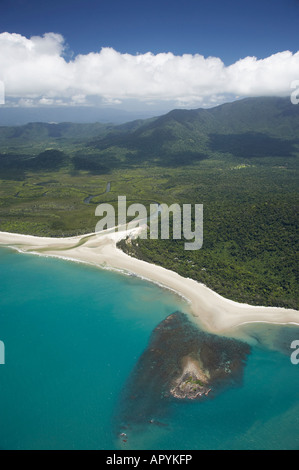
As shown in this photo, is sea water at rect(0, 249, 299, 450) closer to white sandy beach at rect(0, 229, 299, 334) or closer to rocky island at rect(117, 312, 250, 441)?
rocky island at rect(117, 312, 250, 441)

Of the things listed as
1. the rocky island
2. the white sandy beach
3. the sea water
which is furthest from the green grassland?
the sea water

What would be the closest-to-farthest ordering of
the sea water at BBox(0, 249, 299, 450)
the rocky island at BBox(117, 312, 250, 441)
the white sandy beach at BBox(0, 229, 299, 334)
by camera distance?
1. the sea water at BBox(0, 249, 299, 450)
2. the rocky island at BBox(117, 312, 250, 441)
3. the white sandy beach at BBox(0, 229, 299, 334)

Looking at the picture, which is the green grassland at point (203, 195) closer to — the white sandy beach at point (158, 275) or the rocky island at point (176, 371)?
the white sandy beach at point (158, 275)

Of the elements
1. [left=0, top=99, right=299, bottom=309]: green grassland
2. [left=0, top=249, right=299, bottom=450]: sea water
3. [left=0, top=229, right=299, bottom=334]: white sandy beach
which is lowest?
[left=0, top=249, right=299, bottom=450]: sea water

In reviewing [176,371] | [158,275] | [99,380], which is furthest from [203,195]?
[99,380]

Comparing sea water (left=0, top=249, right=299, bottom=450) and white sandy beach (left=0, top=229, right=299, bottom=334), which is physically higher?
white sandy beach (left=0, top=229, right=299, bottom=334)

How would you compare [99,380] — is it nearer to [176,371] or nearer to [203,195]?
[176,371]

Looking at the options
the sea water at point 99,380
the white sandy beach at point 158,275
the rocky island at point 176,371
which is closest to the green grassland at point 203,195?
the white sandy beach at point 158,275

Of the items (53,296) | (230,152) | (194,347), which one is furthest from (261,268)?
(230,152)
